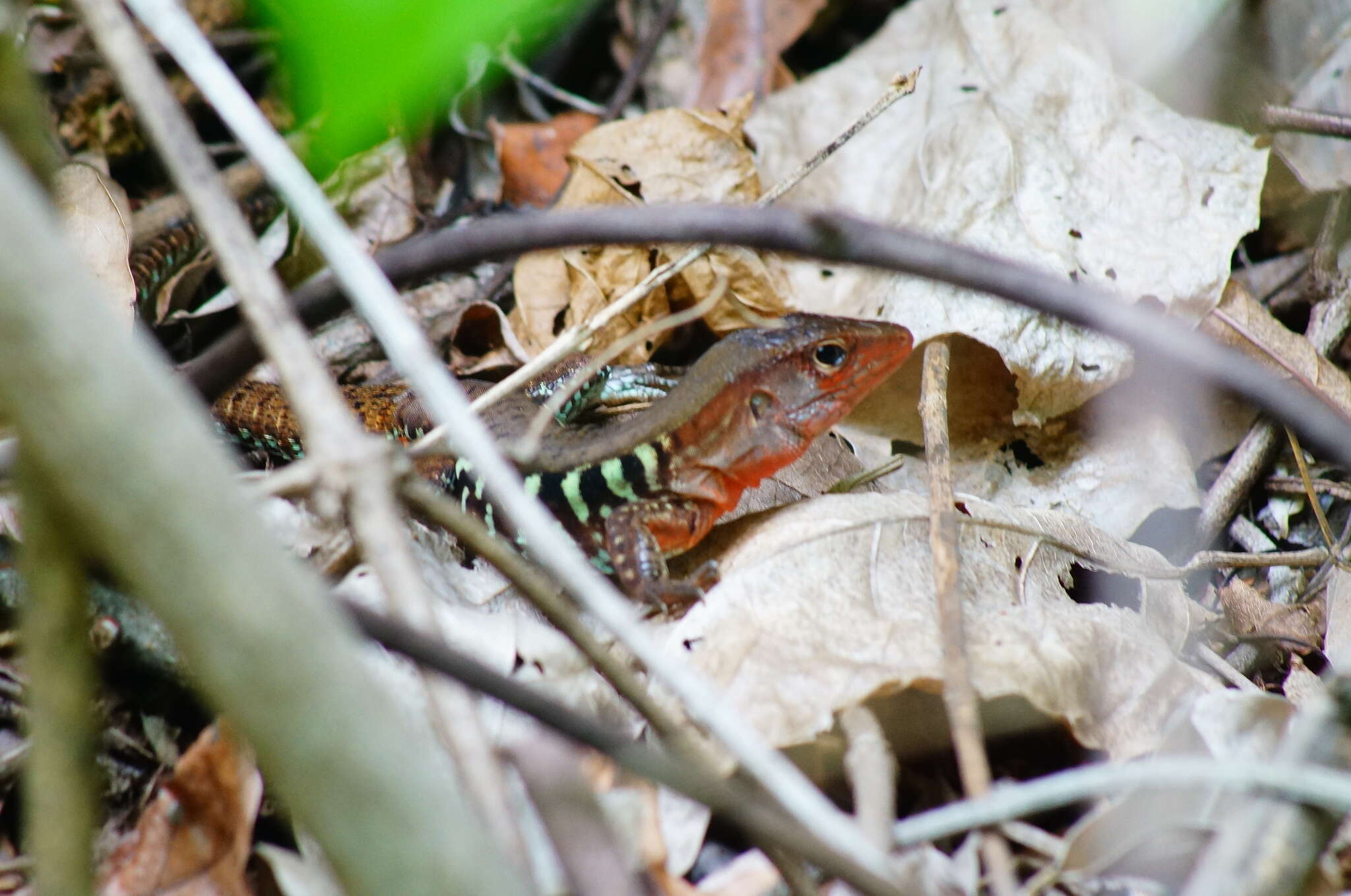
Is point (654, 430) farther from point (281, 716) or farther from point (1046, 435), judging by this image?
point (281, 716)

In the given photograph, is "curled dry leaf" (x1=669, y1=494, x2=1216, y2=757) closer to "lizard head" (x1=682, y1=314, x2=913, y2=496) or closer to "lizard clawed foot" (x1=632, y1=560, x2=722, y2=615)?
"lizard clawed foot" (x1=632, y1=560, x2=722, y2=615)

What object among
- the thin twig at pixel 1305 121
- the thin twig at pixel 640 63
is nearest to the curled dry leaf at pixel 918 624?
the thin twig at pixel 1305 121

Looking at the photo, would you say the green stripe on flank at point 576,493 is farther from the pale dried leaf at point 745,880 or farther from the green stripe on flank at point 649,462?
the pale dried leaf at point 745,880

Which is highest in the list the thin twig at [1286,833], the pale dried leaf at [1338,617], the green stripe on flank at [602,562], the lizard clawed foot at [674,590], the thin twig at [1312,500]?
the thin twig at [1286,833]

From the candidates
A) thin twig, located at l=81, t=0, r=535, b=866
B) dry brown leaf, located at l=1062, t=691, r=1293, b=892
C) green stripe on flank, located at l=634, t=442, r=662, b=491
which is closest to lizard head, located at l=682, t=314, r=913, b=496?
green stripe on flank, located at l=634, t=442, r=662, b=491

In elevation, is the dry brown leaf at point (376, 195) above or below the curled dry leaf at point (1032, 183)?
below

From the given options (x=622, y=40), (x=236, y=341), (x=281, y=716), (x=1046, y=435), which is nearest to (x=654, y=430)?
(x=1046, y=435)

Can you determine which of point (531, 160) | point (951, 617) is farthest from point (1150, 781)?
point (531, 160)
